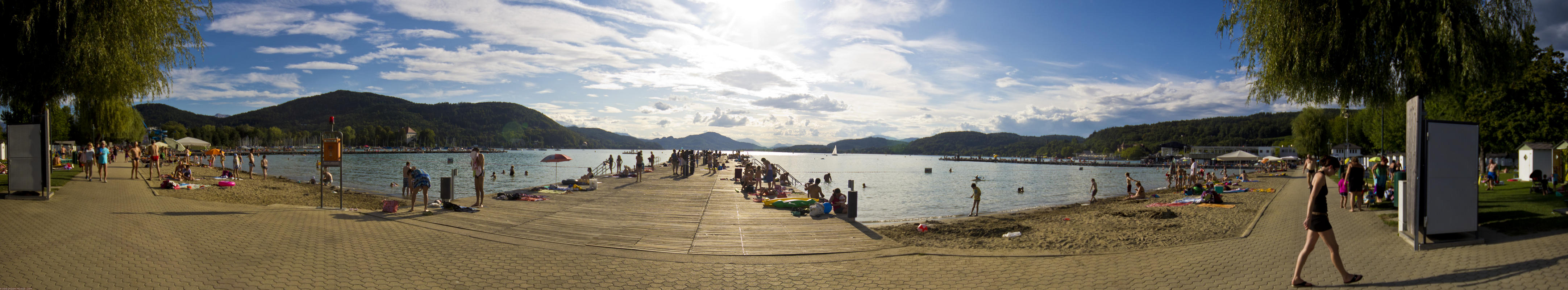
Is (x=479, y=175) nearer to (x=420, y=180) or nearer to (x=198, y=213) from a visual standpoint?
(x=420, y=180)

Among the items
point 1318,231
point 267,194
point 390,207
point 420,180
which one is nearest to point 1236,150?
point 1318,231

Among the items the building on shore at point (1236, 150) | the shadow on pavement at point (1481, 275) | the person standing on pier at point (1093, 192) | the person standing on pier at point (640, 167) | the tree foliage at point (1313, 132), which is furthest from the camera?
the building on shore at point (1236, 150)

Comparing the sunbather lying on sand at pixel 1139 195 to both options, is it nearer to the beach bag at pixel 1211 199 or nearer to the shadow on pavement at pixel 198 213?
the beach bag at pixel 1211 199

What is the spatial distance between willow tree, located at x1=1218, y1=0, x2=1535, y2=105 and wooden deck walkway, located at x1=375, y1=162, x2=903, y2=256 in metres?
7.58

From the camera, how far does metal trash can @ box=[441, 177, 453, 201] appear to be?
35.8ft

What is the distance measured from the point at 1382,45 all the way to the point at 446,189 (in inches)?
646

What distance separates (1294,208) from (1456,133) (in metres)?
6.46

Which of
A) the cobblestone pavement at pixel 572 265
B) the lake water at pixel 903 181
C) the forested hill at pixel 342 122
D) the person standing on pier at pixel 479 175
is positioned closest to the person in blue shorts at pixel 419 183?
the person standing on pier at pixel 479 175

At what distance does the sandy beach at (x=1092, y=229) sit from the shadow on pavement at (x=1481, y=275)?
2.66 meters

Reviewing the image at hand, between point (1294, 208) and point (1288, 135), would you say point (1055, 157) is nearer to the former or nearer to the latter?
point (1288, 135)

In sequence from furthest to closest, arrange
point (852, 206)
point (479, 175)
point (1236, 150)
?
point (1236, 150), point (479, 175), point (852, 206)

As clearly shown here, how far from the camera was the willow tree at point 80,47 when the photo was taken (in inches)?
416

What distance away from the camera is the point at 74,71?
11.1 meters

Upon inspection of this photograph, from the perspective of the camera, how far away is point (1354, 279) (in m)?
5.20
